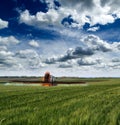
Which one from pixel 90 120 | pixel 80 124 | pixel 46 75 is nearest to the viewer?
pixel 80 124

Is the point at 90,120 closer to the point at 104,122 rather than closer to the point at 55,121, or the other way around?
the point at 104,122

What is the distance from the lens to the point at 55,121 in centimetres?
1195

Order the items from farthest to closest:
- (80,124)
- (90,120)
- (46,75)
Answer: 1. (46,75)
2. (90,120)
3. (80,124)

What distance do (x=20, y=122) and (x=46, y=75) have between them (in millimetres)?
76836

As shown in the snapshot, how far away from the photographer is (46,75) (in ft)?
292

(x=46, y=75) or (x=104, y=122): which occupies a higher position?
(x=46, y=75)

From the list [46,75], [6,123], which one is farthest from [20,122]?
[46,75]

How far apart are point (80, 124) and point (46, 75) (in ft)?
254

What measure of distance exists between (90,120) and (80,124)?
1.01 metres

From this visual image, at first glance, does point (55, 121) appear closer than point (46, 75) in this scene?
Yes

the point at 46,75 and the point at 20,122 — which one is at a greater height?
the point at 46,75

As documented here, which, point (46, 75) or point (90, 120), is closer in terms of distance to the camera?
point (90, 120)

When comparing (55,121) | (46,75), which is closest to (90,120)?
(55,121)

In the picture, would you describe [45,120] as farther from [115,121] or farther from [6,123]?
[115,121]
